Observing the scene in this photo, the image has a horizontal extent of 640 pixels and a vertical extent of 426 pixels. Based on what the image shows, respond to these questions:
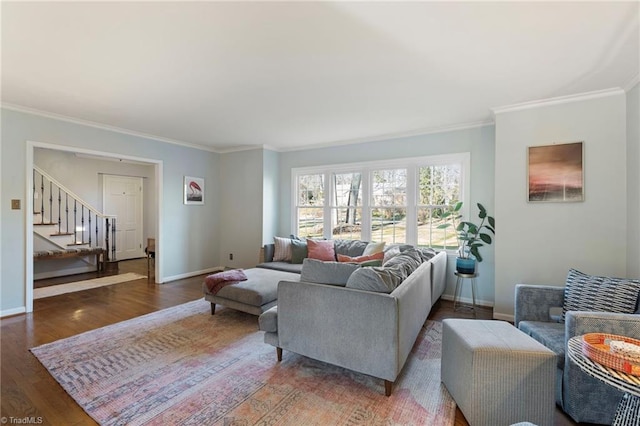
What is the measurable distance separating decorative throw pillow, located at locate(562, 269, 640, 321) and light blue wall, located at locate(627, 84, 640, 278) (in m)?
0.79

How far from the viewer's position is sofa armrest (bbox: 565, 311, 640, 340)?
172cm

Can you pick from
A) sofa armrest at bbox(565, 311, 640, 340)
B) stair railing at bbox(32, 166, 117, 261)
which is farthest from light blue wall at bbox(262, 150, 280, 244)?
sofa armrest at bbox(565, 311, 640, 340)

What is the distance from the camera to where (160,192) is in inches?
202

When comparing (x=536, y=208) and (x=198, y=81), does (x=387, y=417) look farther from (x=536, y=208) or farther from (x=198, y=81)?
(x=198, y=81)

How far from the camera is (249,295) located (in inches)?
128

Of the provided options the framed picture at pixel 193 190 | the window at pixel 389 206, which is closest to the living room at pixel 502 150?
the framed picture at pixel 193 190

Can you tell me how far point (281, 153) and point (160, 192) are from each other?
2.37 m

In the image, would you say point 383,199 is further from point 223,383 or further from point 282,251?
point 223,383

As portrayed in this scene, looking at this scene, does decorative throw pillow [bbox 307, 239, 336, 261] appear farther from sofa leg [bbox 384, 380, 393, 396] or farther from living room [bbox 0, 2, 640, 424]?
sofa leg [bbox 384, 380, 393, 396]

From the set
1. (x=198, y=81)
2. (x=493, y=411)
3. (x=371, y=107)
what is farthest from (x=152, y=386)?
(x=371, y=107)

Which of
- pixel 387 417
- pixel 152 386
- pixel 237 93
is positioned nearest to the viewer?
pixel 387 417

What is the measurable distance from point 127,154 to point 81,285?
7.86ft

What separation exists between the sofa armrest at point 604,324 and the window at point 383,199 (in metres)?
2.54

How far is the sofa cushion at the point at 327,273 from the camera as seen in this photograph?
2.34 metres
